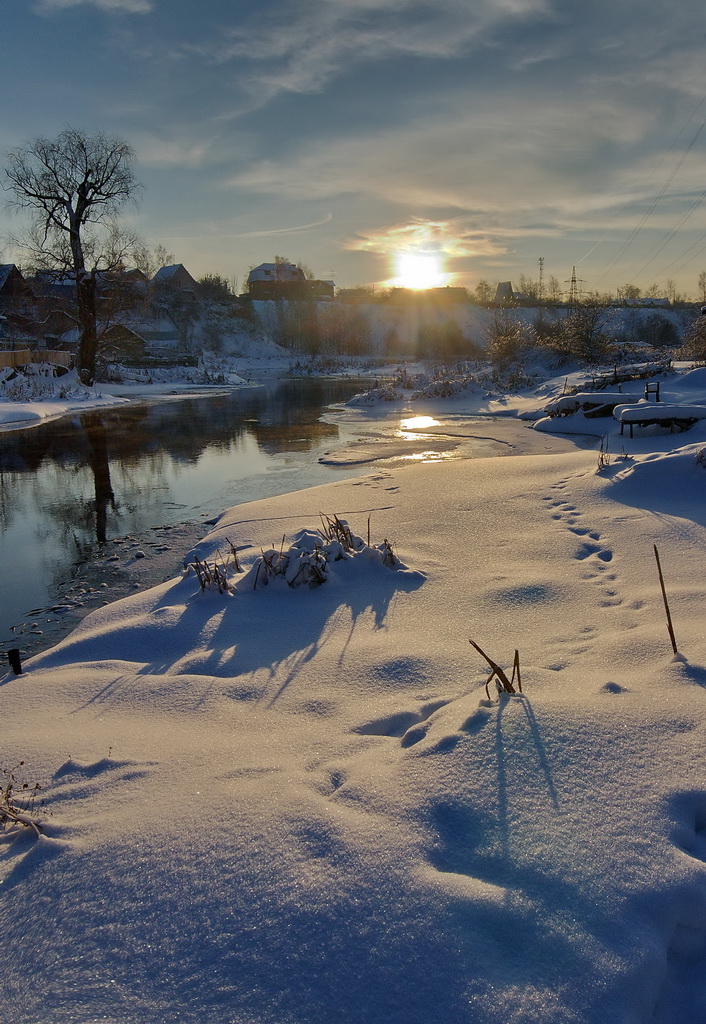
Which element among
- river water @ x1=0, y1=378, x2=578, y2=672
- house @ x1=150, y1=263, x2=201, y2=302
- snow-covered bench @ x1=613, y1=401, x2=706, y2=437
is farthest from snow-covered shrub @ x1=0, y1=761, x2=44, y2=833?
house @ x1=150, y1=263, x2=201, y2=302

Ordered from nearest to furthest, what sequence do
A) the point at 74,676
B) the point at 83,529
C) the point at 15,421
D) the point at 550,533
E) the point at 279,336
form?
the point at 74,676 < the point at 550,533 < the point at 83,529 < the point at 15,421 < the point at 279,336

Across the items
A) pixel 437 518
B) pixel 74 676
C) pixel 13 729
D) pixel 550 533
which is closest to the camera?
pixel 13 729

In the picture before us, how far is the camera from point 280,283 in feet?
264

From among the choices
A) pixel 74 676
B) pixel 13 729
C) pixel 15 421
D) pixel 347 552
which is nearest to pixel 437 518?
pixel 347 552

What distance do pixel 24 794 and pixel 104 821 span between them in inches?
19.3

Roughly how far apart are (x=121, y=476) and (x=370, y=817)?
389 inches

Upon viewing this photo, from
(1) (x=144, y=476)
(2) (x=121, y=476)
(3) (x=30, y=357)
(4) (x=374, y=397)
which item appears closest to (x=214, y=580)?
(1) (x=144, y=476)

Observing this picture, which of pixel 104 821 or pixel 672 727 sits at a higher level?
pixel 672 727

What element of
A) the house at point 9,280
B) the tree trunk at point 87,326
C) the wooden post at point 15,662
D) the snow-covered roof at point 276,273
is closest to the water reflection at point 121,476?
the wooden post at point 15,662

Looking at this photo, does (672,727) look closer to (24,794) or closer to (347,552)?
(24,794)

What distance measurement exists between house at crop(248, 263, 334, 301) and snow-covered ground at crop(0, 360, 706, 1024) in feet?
262

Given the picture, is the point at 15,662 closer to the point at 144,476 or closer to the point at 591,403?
the point at 144,476

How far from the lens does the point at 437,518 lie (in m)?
6.43

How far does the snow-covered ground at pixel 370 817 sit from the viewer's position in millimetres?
1453
